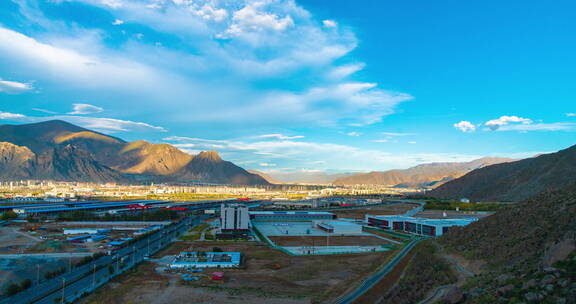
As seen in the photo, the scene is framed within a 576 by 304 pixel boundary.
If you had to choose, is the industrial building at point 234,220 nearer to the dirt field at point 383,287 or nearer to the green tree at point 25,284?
the dirt field at point 383,287

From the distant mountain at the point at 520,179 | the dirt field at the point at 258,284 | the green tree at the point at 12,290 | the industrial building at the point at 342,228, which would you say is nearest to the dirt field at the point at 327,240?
the industrial building at the point at 342,228

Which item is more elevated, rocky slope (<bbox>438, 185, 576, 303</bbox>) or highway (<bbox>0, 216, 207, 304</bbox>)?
rocky slope (<bbox>438, 185, 576, 303</bbox>)

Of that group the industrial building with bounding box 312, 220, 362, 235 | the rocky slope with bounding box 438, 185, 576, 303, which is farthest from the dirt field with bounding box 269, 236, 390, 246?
the rocky slope with bounding box 438, 185, 576, 303

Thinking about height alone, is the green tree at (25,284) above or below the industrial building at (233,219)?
below

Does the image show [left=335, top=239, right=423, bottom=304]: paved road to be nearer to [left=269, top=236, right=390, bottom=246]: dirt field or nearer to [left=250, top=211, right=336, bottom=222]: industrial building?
[left=269, top=236, right=390, bottom=246]: dirt field

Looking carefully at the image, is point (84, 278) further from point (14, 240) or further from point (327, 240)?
point (327, 240)

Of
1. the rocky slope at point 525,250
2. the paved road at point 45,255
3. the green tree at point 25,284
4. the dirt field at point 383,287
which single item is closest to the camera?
the rocky slope at point 525,250

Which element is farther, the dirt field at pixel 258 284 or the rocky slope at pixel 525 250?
the dirt field at pixel 258 284
